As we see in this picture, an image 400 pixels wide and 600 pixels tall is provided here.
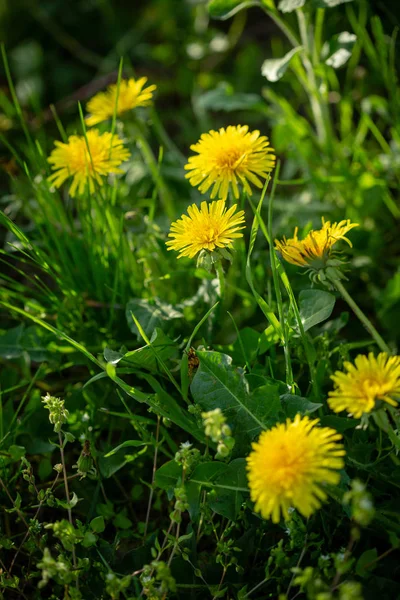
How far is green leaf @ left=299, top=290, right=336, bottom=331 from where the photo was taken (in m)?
0.99

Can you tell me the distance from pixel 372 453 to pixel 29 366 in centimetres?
71

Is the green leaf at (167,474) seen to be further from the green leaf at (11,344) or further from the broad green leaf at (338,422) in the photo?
the green leaf at (11,344)

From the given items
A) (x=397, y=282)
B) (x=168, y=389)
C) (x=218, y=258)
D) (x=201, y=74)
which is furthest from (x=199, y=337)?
(x=201, y=74)

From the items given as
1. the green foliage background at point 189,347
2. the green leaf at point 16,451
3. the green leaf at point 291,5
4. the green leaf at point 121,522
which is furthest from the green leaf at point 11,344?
the green leaf at point 291,5

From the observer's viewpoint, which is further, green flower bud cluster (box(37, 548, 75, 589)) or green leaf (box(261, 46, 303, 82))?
green leaf (box(261, 46, 303, 82))

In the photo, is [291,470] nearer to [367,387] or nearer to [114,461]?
[367,387]

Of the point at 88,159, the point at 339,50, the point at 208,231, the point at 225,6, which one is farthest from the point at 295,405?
the point at 225,6

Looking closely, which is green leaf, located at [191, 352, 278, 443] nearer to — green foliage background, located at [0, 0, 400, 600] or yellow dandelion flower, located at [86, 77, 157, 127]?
green foliage background, located at [0, 0, 400, 600]

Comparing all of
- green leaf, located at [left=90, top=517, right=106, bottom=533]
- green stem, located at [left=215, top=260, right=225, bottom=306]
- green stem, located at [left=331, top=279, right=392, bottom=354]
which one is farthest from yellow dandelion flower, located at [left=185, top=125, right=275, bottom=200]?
green leaf, located at [left=90, top=517, right=106, bottom=533]

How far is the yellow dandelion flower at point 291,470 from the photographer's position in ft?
2.39

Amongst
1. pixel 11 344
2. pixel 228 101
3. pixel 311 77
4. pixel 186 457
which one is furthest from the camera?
pixel 228 101

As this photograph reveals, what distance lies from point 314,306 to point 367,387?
0.83ft

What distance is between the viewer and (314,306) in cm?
103

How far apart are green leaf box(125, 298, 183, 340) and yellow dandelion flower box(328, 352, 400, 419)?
43 cm
